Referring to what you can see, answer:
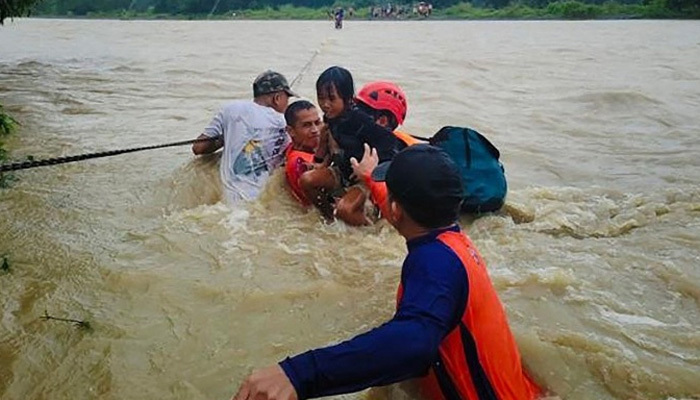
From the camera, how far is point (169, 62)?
61.5 feet

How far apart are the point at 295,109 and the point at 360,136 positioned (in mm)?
985

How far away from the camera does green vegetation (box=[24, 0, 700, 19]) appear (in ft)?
159

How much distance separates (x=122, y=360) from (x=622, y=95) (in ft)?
34.4

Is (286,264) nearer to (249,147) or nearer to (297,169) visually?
(297,169)

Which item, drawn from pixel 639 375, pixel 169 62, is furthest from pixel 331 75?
pixel 169 62

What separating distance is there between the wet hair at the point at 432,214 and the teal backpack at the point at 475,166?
8.54ft

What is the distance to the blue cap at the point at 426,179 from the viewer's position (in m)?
2.14

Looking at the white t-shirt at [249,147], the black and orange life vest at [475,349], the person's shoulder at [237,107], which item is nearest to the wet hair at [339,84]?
the white t-shirt at [249,147]

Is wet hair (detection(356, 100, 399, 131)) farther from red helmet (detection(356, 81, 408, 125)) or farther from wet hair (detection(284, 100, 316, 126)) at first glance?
wet hair (detection(284, 100, 316, 126))

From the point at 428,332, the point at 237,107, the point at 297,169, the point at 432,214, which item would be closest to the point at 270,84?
the point at 237,107

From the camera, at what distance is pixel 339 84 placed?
451 cm

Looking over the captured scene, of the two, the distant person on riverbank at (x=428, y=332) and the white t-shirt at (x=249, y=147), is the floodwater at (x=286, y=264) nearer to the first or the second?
the white t-shirt at (x=249, y=147)

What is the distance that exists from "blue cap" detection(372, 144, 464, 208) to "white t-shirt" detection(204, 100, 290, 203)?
347cm

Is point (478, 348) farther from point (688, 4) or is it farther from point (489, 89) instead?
point (688, 4)
